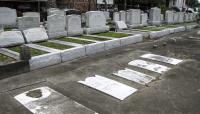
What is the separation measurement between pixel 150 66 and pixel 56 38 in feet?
17.3

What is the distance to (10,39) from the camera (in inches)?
330

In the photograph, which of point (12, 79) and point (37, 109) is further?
point (12, 79)

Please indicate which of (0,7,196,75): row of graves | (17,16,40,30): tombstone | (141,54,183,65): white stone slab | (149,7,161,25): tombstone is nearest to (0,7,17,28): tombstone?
(0,7,196,75): row of graves

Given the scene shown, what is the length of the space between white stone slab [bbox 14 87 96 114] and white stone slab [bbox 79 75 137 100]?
2.91ft

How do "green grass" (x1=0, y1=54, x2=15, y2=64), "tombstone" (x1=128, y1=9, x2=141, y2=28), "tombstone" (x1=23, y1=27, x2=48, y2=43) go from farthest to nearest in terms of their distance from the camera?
"tombstone" (x1=128, y1=9, x2=141, y2=28) → "tombstone" (x1=23, y1=27, x2=48, y2=43) → "green grass" (x1=0, y1=54, x2=15, y2=64)

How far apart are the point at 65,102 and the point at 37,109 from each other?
1.99 ft

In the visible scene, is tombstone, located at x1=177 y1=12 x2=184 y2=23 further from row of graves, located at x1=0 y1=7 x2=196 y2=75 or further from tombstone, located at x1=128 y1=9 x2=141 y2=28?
tombstone, located at x1=128 y1=9 x2=141 y2=28

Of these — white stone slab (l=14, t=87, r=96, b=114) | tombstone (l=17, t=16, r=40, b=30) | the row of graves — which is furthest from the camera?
tombstone (l=17, t=16, r=40, b=30)

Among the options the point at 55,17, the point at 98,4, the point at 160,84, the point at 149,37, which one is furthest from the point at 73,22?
the point at 98,4

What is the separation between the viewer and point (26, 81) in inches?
224

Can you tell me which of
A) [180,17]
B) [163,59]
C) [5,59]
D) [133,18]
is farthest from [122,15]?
[5,59]

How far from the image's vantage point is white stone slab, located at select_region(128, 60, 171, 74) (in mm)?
6636

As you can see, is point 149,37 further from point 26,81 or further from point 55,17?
point 26,81

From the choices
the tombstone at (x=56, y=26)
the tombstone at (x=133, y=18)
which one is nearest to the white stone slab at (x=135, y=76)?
the tombstone at (x=56, y=26)
